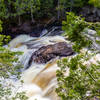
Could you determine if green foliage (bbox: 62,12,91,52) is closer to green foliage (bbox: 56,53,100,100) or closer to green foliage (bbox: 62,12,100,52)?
green foliage (bbox: 62,12,100,52)

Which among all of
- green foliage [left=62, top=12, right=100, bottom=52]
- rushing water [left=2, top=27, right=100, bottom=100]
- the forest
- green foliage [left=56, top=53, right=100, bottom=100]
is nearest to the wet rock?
the forest

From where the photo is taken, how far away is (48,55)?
33.2 ft

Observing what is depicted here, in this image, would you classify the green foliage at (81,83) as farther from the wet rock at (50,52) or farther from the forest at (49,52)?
the wet rock at (50,52)

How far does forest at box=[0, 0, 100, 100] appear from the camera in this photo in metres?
3.46

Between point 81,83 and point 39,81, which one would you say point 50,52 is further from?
point 81,83

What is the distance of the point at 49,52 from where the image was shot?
33.7 ft

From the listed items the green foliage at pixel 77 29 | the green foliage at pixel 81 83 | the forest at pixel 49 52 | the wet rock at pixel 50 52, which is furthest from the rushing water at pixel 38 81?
the green foliage at pixel 77 29

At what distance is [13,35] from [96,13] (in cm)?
1037

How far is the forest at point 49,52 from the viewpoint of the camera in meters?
3.46

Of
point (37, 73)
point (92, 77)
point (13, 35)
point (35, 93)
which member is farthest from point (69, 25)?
point (13, 35)

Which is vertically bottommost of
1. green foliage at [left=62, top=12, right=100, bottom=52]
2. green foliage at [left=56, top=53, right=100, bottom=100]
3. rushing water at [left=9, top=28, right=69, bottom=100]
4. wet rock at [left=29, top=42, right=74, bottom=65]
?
rushing water at [left=9, top=28, right=69, bottom=100]

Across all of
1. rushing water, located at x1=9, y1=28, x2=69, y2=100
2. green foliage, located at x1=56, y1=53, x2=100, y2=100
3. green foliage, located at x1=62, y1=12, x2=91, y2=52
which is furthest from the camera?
rushing water, located at x1=9, y1=28, x2=69, y2=100

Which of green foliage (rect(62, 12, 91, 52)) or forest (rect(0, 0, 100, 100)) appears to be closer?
green foliage (rect(62, 12, 91, 52))

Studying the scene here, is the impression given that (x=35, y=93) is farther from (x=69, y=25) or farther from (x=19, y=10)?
(x=19, y=10)
